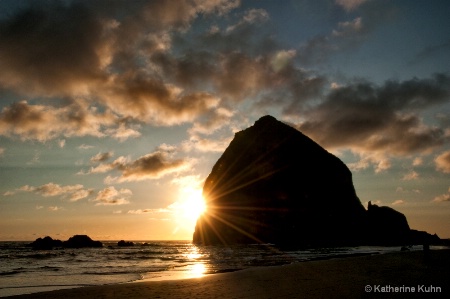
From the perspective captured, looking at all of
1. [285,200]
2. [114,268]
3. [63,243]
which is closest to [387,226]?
[285,200]

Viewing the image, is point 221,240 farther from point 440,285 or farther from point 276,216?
point 440,285

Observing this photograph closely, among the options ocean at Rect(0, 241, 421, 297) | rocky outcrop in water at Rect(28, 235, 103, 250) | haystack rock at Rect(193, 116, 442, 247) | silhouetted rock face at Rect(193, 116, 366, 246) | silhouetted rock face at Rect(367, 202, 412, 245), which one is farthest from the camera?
silhouetted rock face at Rect(193, 116, 366, 246)

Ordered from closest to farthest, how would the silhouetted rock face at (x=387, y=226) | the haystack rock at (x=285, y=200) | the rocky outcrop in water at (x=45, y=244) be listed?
the rocky outcrop in water at (x=45, y=244) < the silhouetted rock face at (x=387, y=226) < the haystack rock at (x=285, y=200)

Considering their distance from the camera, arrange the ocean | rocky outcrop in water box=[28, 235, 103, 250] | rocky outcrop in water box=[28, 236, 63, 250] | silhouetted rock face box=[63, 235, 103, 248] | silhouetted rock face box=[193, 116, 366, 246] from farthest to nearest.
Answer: silhouetted rock face box=[193, 116, 366, 246]
silhouetted rock face box=[63, 235, 103, 248]
rocky outcrop in water box=[28, 235, 103, 250]
rocky outcrop in water box=[28, 236, 63, 250]
the ocean

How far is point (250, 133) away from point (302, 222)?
43.4 metres

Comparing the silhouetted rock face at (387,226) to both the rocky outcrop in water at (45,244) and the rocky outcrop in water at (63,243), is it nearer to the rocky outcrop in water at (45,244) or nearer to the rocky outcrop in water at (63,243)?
the rocky outcrop in water at (63,243)

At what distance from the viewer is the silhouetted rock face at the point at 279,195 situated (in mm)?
112250

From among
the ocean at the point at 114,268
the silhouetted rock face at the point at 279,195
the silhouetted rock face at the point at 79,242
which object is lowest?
the silhouetted rock face at the point at 79,242

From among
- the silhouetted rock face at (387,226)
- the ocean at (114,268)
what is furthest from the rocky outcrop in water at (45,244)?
the silhouetted rock face at (387,226)

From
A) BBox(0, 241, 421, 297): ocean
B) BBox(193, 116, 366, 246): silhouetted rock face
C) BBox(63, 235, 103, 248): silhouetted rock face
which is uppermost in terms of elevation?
BBox(193, 116, 366, 246): silhouetted rock face

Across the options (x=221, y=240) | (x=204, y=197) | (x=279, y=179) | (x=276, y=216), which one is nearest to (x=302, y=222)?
(x=276, y=216)

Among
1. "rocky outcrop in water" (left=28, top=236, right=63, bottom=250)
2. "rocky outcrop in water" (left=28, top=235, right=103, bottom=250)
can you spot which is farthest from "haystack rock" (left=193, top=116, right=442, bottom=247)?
"rocky outcrop in water" (left=28, top=236, right=63, bottom=250)

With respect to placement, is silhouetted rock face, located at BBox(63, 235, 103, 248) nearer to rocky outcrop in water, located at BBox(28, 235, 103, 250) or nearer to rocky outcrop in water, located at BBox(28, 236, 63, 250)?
rocky outcrop in water, located at BBox(28, 235, 103, 250)

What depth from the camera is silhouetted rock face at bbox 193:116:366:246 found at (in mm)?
112250
